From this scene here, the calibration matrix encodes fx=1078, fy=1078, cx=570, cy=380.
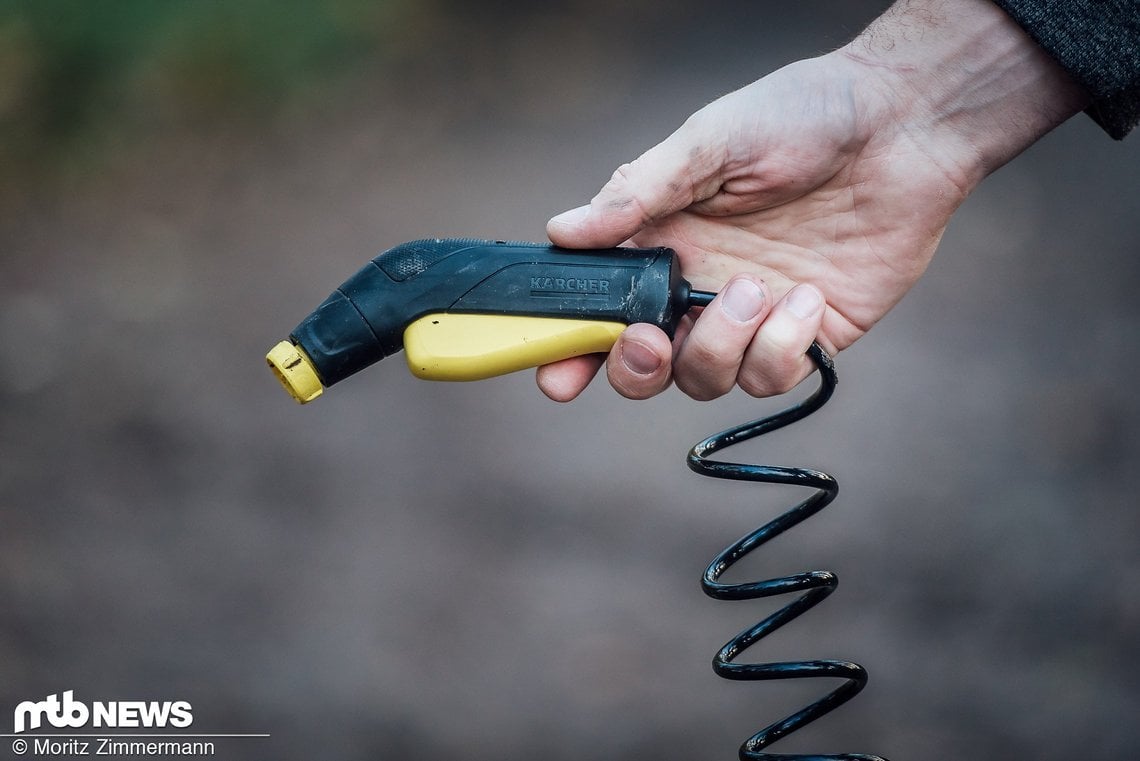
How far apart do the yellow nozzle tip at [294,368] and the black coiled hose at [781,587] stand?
0.52 m

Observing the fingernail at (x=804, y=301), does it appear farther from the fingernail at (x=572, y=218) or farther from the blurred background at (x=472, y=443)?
the blurred background at (x=472, y=443)

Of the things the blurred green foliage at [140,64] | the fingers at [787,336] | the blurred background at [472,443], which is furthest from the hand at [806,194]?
the blurred green foliage at [140,64]

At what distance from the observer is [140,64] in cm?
454

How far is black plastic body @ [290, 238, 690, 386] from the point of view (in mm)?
1360

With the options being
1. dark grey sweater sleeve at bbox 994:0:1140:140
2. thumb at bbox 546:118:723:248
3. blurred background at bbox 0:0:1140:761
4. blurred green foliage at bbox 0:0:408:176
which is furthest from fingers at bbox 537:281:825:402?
blurred green foliage at bbox 0:0:408:176

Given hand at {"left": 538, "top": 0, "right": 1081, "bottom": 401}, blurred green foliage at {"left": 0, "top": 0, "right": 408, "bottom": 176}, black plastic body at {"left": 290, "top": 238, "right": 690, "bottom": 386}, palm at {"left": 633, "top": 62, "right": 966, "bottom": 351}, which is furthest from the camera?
blurred green foliage at {"left": 0, "top": 0, "right": 408, "bottom": 176}

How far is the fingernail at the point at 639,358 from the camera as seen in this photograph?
4.57ft

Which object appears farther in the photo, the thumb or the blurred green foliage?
the blurred green foliage

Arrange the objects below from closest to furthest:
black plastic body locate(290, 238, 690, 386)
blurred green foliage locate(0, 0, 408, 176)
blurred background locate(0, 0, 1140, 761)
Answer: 1. black plastic body locate(290, 238, 690, 386)
2. blurred background locate(0, 0, 1140, 761)
3. blurred green foliage locate(0, 0, 408, 176)

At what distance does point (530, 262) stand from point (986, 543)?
2.26m

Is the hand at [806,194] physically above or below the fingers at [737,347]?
above

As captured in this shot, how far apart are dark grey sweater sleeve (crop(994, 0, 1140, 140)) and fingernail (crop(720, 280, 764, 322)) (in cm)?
51

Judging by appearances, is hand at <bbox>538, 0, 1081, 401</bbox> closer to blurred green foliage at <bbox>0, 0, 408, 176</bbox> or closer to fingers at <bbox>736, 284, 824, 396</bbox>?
fingers at <bbox>736, 284, 824, 396</bbox>

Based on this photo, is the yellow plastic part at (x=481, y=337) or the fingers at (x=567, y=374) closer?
the yellow plastic part at (x=481, y=337)
